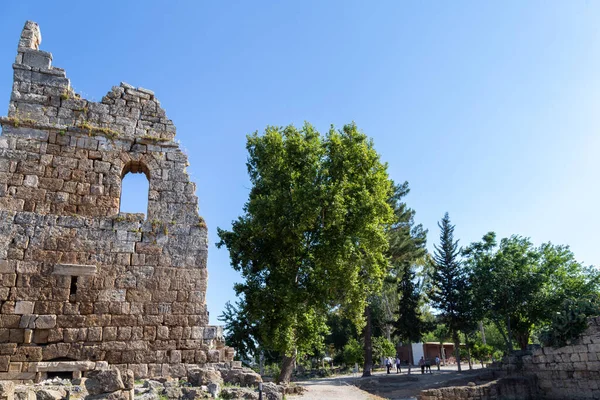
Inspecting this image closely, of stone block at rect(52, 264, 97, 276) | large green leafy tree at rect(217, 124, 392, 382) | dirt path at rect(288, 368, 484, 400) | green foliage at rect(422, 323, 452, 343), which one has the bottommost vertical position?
dirt path at rect(288, 368, 484, 400)

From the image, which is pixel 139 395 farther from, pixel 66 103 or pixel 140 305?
pixel 66 103

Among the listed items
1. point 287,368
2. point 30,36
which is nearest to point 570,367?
point 287,368

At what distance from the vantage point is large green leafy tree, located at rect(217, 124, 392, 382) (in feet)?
57.9

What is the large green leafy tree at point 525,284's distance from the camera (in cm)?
2502

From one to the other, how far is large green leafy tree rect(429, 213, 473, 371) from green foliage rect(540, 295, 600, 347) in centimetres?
866

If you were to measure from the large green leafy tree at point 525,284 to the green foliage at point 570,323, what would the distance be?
539 centimetres

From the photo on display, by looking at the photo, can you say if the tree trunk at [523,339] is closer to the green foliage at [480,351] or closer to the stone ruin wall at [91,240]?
the green foliage at [480,351]

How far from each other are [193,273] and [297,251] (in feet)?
32.3

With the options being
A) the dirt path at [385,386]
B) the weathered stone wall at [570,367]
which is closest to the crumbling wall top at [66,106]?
the dirt path at [385,386]

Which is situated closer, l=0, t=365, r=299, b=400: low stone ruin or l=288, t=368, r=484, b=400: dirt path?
l=0, t=365, r=299, b=400: low stone ruin

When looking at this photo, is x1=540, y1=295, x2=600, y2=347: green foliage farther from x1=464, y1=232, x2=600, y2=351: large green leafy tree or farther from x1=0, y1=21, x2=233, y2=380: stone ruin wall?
x1=0, y1=21, x2=233, y2=380: stone ruin wall

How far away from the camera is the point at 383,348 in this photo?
3422cm

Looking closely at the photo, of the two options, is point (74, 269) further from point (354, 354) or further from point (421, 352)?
point (421, 352)

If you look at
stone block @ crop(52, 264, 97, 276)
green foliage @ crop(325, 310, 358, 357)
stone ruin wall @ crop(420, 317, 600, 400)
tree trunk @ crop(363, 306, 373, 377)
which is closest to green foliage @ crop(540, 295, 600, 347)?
stone ruin wall @ crop(420, 317, 600, 400)
